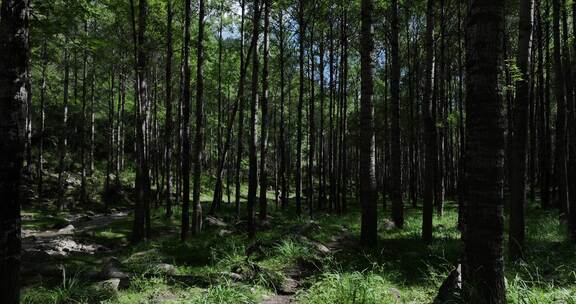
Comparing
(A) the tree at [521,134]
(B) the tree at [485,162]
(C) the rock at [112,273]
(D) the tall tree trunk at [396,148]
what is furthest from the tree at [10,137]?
(D) the tall tree trunk at [396,148]

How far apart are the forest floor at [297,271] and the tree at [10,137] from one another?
74.3 inches

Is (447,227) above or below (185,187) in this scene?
below

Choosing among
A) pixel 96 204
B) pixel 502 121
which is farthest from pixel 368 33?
pixel 96 204

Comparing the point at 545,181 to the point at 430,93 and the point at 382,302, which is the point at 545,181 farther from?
the point at 382,302

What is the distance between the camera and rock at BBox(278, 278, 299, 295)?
722 cm

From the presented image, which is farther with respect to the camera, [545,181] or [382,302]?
[545,181]

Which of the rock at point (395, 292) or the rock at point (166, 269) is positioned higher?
the rock at point (395, 292)

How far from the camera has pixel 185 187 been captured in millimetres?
13547

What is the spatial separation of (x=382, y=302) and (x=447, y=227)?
36.2ft

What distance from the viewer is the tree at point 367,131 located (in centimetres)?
1029

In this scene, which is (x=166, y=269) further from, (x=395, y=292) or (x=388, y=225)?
(x=388, y=225)

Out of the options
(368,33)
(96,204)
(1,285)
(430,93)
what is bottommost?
(96,204)

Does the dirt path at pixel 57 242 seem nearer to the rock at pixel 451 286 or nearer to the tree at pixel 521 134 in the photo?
the rock at pixel 451 286

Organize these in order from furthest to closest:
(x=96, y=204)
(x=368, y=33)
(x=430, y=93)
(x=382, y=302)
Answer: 1. (x=96, y=204)
2. (x=430, y=93)
3. (x=368, y=33)
4. (x=382, y=302)
